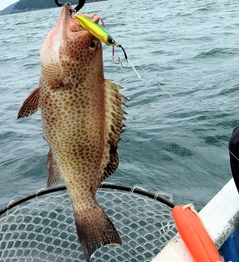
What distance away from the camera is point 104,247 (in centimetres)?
427

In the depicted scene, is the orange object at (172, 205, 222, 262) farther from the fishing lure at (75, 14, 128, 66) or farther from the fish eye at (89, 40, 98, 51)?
the fishing lure at (75, 14, 128, 66)

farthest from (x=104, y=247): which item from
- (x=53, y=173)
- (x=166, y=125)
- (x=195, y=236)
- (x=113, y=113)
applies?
(x=166, y=125)

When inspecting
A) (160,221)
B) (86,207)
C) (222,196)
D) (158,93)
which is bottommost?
(158,93)

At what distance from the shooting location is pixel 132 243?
13.8 feet

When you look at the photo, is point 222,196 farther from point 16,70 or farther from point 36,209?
point 16,70

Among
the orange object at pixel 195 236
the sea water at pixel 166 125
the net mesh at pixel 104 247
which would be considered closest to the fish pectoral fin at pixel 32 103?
the sea water at pixel 166 125

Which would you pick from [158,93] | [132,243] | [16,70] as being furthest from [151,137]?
[16,70]

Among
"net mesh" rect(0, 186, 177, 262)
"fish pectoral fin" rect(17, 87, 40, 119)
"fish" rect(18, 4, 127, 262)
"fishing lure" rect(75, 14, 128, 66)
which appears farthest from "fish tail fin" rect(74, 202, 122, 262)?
"net mesh" rect(0, 186, 177, 262)

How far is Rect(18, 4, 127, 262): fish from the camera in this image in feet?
5.90

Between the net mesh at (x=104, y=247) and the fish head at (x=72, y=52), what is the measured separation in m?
2.32

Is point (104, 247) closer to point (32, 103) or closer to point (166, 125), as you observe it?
point (32, 103)

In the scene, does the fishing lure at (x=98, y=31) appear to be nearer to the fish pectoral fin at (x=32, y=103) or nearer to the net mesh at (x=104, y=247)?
the fish pectoral fin at (x=32, y=103)

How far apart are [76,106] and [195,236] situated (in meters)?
1.30

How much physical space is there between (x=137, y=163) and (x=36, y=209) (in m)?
1.98
